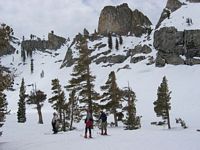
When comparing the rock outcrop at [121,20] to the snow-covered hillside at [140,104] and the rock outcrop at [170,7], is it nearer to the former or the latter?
the snow-covered hillside at [140,104]

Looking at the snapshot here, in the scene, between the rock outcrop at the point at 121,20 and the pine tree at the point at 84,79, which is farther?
the rock outcrop at the point at 121,20

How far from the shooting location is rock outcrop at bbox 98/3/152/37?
170 m

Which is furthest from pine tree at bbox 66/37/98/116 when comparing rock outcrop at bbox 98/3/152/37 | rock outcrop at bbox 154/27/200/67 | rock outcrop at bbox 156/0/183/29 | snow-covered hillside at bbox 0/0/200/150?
rock outcrop at bbox 98/3/152/37

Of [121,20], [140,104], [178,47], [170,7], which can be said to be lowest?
[140,104]

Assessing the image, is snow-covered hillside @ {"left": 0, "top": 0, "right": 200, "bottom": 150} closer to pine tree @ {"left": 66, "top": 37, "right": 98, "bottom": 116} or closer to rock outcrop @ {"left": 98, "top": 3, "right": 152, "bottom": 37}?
pine tree @ {"left": 66, "top": 37, "right": 98, "bottom": 116}

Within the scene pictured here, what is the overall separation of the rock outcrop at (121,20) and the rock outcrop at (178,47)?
141 feet

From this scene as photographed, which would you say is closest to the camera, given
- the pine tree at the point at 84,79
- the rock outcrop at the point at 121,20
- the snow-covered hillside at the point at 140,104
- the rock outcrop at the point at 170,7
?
the snow-covered hillside at the point at 140,104

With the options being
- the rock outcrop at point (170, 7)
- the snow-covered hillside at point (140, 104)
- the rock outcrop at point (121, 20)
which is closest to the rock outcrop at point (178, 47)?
the snow-covered hillside at point (140, 104)

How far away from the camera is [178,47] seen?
388 feet

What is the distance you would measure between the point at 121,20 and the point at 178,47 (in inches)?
2308

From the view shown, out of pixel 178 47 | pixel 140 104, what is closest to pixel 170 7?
pixel 178 47

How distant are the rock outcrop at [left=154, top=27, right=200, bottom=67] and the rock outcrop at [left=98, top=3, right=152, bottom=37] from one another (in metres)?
43.0

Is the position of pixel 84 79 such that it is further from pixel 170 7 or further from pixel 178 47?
pixel 170 7

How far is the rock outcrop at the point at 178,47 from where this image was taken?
114m
